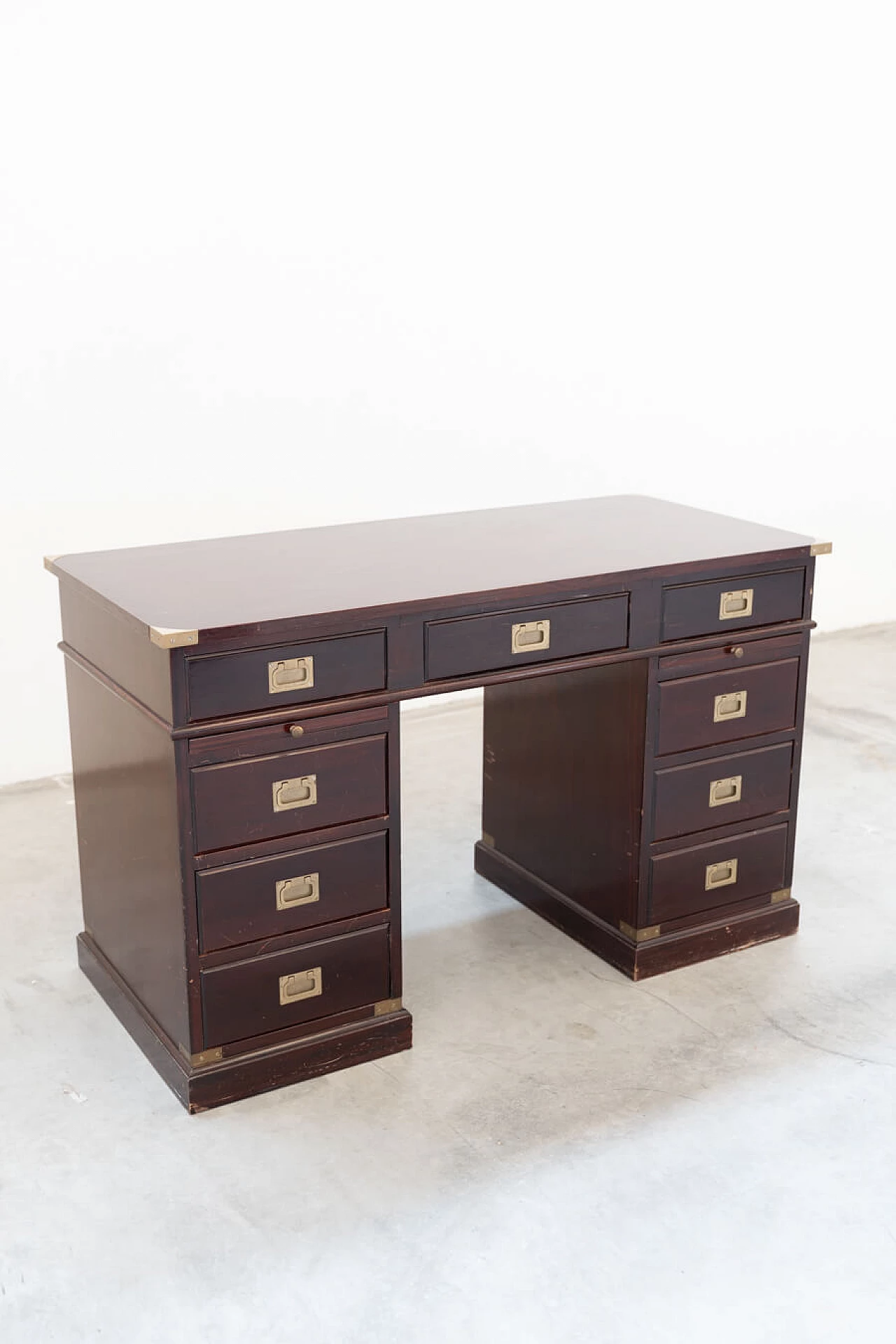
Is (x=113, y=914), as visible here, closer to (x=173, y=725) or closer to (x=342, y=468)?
(x=173, y=725)

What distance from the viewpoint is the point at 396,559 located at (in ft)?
8.22

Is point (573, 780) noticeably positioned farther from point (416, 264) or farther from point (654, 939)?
point (416, 264)

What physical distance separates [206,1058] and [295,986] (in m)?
0.19

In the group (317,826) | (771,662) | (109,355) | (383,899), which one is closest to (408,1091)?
(383,899)

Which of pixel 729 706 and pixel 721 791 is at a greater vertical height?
pixel 729 706

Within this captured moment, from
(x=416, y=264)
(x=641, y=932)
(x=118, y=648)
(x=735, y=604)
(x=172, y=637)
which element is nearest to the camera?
(x=172, y=637)

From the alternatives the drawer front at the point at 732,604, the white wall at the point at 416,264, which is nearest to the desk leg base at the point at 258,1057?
the drawer front at the point at 732,604

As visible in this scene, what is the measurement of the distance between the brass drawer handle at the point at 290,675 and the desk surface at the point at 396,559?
0.08 m

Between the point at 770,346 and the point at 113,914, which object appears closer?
the point at 113,914

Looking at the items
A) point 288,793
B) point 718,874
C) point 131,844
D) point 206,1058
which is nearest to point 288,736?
point 288,793

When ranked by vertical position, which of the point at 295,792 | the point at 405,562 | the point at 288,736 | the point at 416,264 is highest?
the point at 416,264

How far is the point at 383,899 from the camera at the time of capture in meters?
2.39

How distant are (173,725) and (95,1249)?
772 mm

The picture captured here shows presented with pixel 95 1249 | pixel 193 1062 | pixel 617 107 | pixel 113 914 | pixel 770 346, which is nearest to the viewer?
pixel 95 1249
